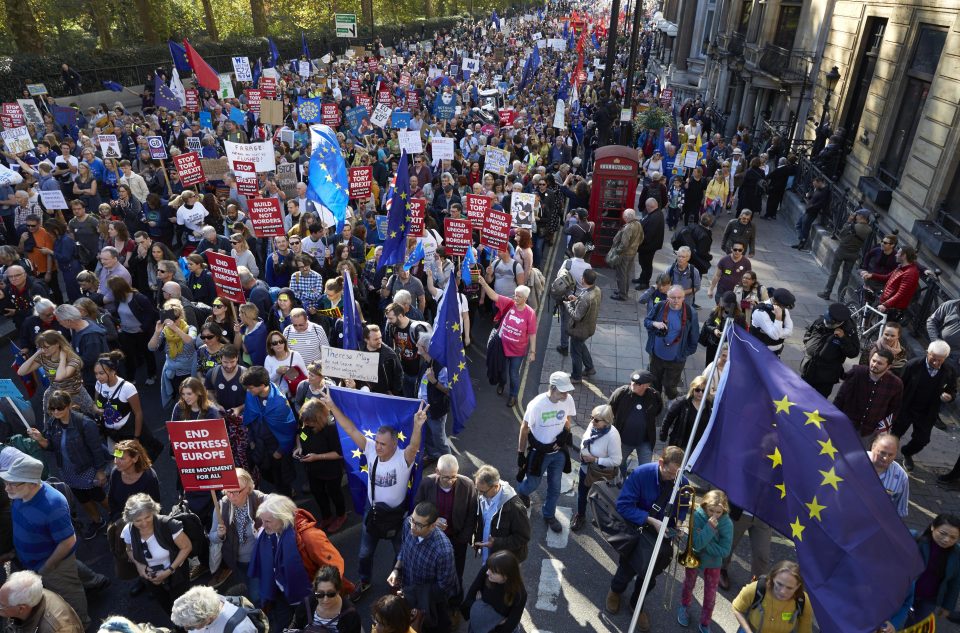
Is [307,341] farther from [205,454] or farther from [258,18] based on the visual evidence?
[258,18]

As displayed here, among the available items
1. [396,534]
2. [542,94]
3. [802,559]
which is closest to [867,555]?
[802,559]

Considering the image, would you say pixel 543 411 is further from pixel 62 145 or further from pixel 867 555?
pixel 62 145

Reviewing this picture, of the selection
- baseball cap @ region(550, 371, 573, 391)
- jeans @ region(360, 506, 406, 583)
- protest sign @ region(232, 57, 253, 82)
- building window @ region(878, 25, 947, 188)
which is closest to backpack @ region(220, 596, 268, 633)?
jeans @ region(360, 506, 406, 583)

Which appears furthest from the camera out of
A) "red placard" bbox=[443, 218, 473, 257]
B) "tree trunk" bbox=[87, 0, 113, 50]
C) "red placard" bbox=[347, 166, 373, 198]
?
"tree trunk" bbox=[87, 0, 113, 50]

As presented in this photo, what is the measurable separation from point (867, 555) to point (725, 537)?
1559mm

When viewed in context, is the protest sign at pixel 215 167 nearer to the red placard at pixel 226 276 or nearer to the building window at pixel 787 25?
the red placard at pixel 226 276

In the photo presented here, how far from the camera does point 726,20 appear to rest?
110 ft

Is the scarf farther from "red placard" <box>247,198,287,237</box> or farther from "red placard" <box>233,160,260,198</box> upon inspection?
"red placard" <box>233,160,260,198</box>

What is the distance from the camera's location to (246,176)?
11.7 m

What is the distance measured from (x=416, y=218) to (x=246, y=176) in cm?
393

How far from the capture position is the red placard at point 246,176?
1161 cm

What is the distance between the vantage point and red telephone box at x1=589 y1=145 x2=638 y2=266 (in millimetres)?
13141

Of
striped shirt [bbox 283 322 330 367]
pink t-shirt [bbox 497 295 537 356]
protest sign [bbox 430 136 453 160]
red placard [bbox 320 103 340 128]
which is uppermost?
red placard [bbox 320 103 340 128]

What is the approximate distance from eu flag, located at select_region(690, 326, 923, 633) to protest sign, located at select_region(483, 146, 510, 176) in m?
10.5
